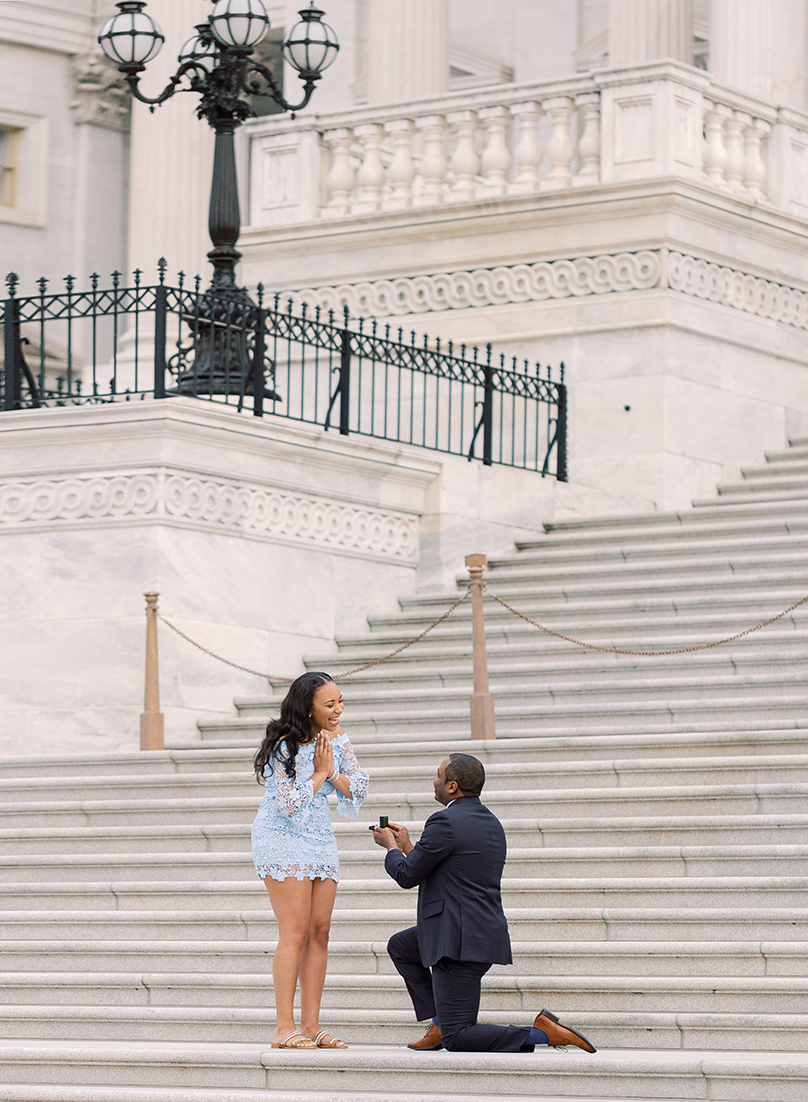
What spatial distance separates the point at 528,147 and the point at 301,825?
39.9 feet

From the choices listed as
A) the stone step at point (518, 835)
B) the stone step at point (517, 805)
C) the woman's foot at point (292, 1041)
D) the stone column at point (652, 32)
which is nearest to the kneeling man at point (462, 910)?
the woman's foot at point (292, 1041)

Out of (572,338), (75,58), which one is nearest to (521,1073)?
(572,338)

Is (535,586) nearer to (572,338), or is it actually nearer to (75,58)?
(572,338)

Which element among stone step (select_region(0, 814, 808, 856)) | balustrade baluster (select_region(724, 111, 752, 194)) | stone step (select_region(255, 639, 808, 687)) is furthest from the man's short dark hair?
balustrade baluster (select_region(724, 111, 752, 194))

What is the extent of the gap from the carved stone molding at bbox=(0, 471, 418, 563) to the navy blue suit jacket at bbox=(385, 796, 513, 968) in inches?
263

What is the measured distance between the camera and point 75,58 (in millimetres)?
32500

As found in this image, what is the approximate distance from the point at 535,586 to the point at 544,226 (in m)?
4.53

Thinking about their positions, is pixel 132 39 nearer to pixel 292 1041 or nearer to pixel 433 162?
pixel 433 162

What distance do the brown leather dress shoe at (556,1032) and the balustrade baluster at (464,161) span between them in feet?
40.3

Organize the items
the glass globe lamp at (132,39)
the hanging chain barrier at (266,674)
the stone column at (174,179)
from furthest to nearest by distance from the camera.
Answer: the stone column at (174,179)
the glass globe lamp at (132,39)
the hanging chain barrier at (266,674)

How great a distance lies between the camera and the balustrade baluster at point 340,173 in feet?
70.5

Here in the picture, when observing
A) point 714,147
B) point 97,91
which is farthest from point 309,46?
point 97,91

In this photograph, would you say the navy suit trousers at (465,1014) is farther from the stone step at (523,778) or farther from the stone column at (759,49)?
the stone column at (759,49)

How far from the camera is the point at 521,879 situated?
11352 mm
